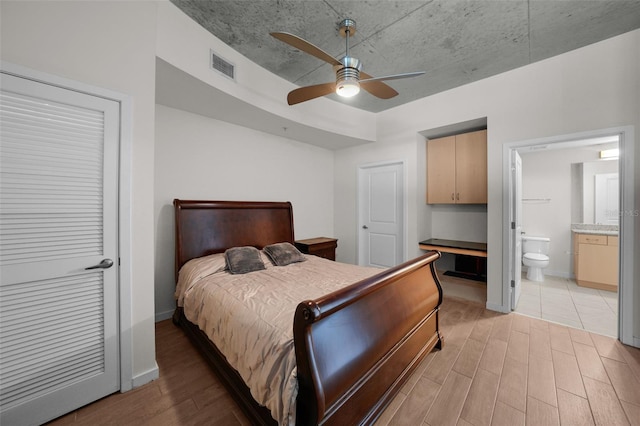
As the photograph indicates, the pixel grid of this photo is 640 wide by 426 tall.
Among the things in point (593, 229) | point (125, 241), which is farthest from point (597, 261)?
point (125, 241)

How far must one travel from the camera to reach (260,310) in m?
1.58

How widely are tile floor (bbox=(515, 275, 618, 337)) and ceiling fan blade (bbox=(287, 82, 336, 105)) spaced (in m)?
3.46

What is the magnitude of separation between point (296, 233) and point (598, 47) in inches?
166

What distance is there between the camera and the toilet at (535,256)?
399 centimetres

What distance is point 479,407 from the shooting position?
1563 mm

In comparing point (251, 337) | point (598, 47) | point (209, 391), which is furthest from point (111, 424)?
point (598, 47)

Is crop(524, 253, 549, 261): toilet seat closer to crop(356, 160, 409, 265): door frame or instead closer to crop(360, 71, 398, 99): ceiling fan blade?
crop(356, 160, 409, 265): door frame

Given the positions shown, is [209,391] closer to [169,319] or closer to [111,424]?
[111,424]

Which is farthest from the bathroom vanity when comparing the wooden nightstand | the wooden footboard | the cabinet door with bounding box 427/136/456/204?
the wooden nightstand

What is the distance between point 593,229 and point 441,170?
274 centimetres

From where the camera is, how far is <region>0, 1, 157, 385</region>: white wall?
4.45 feet

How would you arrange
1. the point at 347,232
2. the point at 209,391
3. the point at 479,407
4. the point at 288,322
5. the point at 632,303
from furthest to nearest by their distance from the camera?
the point at 347,232 < the point at 632,303 < the point at 209,391 < the point at 479,407 < the point at 288,322

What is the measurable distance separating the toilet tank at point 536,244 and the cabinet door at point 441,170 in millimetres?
1944

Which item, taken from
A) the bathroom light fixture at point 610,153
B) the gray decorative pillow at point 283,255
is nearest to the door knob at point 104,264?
the gray decorative pillow at point 283,255
